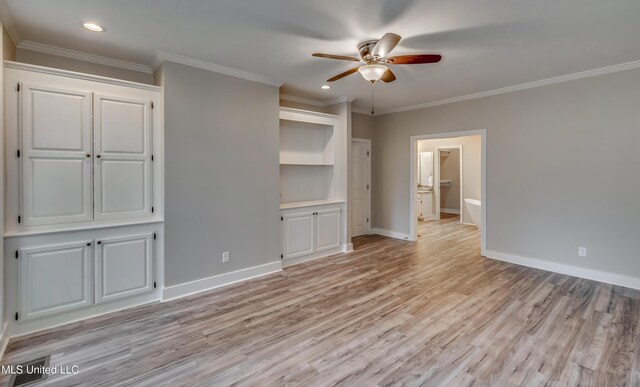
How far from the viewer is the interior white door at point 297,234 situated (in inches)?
174

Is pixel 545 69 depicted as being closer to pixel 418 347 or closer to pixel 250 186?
pixel 418 347

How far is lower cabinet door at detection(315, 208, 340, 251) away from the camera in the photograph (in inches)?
190

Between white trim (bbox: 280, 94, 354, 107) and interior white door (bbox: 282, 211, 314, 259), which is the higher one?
white trim (bbox: 280, 94, 354, 107)

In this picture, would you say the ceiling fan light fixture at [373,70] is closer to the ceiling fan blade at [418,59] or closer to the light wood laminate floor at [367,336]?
the ceiling fan blade at [418,59]

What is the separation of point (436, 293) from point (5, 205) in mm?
4236

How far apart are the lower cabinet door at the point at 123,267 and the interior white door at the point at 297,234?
5.82 feet

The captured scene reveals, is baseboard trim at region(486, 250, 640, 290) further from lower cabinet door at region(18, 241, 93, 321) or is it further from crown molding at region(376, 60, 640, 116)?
lower cabinet door at region(18, 241, 93, 321)

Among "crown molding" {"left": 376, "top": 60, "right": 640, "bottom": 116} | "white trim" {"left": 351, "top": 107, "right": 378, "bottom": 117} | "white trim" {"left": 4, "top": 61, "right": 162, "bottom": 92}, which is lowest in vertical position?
"white trim" {"left": 4, "top": 61, "right": 162, "bottom": 92}

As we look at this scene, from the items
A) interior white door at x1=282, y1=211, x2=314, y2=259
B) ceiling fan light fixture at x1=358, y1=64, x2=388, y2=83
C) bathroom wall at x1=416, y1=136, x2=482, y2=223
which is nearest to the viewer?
ceiling fan light fixture at x1=358, y1=64, x2=388, y2=83

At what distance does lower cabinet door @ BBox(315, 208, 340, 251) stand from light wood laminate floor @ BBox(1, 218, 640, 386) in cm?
94

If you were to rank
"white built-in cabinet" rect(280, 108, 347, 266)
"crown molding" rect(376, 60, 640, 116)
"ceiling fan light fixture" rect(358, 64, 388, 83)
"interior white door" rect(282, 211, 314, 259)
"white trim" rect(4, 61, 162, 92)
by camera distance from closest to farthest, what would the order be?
"white trim" rect(4, 61, 162, 92), "ceiling fan light fixture" rect(358, 64, 388, 83), "crown molding" rect(376, 60, 640, 116), "interior white door" rect(282, 211, 314, 259), "white built-in cabinet" rect(280, 108, 347, 266)

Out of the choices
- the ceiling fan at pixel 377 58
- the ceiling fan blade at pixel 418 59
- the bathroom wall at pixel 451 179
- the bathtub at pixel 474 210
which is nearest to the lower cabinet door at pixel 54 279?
the ceiling fan at pixel 377 58

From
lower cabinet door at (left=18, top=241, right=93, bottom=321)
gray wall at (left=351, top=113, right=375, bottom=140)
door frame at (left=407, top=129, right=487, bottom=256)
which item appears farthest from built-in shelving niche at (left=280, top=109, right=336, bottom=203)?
lower cabinet door at (left=18, top=241, right=93, bottom=321)

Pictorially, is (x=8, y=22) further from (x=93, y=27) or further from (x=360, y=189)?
(x=360, y=189)
